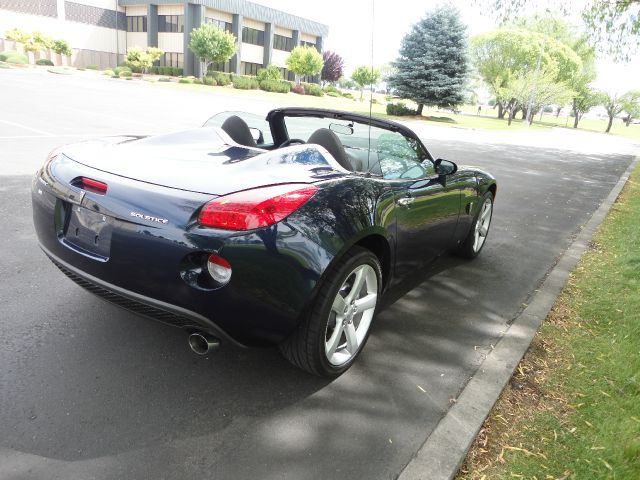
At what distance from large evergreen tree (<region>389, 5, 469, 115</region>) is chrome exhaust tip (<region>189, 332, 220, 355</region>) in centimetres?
3572

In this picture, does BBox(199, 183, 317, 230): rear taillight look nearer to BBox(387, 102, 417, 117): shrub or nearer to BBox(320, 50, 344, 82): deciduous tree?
BBox(387, 102, 417, 117): shrub

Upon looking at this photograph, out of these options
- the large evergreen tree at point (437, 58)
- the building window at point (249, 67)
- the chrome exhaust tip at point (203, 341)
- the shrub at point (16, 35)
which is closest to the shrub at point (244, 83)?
the building window at point (249, 67)

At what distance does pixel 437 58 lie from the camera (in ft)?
115

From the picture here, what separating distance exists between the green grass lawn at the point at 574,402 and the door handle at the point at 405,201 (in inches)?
47.6

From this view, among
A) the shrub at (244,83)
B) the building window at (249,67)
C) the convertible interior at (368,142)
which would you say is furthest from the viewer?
the building window at (249,67)

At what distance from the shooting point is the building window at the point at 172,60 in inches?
2411

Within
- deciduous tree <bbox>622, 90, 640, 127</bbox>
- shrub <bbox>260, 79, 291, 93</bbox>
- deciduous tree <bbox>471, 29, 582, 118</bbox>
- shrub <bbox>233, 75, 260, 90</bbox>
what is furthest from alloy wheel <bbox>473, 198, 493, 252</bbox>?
deciduous tree <bbox>622, 90, 640, 127</bbox>

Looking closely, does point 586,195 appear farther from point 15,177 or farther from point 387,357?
point 15,177

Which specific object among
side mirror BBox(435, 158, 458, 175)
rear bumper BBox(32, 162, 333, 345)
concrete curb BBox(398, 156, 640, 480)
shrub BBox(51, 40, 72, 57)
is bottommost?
concrete curb BBox(398, 156, 640, 480)

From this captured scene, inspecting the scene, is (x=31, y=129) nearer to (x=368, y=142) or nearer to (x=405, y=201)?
(x=368, y=142)

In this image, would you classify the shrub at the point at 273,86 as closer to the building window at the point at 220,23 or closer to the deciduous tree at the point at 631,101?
the building window at the point at 220,23

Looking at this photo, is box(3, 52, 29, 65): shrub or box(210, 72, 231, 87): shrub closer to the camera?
box(3, 52, 29, 65): shrub

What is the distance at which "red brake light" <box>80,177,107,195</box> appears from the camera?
7.67 feet

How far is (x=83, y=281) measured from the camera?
2.48 m
